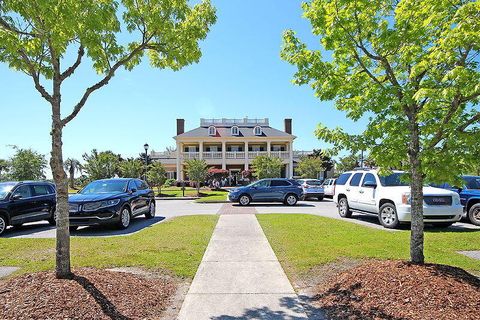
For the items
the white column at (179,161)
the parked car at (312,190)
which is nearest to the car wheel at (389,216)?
the parked car at (312,190)

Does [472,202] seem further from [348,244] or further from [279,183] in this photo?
[279,183]

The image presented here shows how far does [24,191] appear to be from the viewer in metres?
11.7

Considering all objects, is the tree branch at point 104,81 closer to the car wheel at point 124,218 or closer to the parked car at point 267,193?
the car wheel at point 124,218

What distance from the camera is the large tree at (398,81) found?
460 centimetres

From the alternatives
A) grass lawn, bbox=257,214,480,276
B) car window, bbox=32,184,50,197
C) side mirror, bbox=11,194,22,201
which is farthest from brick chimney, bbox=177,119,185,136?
grass lawn, bbox=257,214,480,276

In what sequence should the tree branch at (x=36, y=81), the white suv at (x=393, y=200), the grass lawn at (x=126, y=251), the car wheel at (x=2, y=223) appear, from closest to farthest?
the tree branch at (x=36, y=81)
the grass lawn at (x=126, y=251)
the white suv at (x=393, y=200)
the car wheel at (x=2, y=223)

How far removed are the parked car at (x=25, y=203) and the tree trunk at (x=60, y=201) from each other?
7672mm

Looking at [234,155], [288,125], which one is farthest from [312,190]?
[288,125]

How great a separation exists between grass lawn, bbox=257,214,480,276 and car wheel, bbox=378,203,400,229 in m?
0.95

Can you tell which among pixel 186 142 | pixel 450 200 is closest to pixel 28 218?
pixel 450 200

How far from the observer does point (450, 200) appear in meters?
10.4

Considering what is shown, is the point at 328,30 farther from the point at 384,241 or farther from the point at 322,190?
the point at 322,190

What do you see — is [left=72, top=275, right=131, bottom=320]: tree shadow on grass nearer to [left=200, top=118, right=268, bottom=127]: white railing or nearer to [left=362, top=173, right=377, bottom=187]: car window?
[left=362, top=173, right=377, bottom=187]: car window

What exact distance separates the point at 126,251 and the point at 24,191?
663 cm
